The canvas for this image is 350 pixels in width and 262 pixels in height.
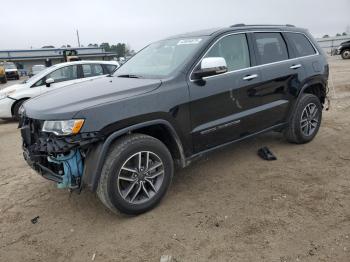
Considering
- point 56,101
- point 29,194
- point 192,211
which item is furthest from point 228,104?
point 29,194

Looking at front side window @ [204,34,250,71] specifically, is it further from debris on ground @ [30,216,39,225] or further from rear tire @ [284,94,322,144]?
debris on ground @ [30,216,39,225]

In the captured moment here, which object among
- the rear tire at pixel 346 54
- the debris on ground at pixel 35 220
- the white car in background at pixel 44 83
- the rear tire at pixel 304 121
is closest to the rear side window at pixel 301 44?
the rear tire at pixel 304 121

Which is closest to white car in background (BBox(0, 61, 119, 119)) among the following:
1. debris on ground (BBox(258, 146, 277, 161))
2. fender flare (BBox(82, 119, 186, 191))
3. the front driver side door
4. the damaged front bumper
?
debris on ground (BBox(258, 146, 277, 161))

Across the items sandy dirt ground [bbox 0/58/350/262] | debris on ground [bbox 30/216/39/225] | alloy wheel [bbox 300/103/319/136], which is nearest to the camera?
sandy dirt ground [bbox 0/58/350/262]

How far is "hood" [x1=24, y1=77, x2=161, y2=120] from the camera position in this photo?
3.22 metres

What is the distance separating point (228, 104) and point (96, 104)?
64.4 inches

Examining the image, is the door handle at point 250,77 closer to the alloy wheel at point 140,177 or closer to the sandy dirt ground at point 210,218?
the sandy dirt ground at point 210,218

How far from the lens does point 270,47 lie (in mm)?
4840

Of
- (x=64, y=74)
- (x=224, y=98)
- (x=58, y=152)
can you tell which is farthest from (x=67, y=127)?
(x=64, y=74)

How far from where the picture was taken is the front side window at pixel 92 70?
9.59 m

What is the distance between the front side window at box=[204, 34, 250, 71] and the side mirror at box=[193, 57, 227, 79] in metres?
0.33

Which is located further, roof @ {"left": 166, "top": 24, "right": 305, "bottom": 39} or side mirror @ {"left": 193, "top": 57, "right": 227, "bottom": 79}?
roof @ {"left": 166, "top": 24, "right": 305, "bottom": 39}

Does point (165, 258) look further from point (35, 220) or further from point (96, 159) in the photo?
point (35, 220)

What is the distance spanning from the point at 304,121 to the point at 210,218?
272 centimetres
